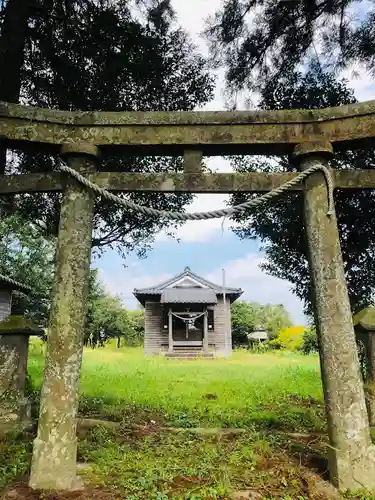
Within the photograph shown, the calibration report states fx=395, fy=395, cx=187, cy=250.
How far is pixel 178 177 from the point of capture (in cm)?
390

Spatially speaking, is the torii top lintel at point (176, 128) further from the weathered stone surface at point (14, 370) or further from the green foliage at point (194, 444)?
the green foliage at point (194, 444)

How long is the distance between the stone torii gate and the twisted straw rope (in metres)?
0.08

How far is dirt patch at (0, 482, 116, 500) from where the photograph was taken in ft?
10.1

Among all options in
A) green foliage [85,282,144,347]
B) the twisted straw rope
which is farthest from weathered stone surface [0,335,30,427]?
green foliage [85,282,144,347]

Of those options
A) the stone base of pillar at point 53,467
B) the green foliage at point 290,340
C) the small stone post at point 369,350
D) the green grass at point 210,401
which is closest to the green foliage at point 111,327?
the green foliage at point 290,340

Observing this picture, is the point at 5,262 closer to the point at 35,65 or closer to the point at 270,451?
the point at 35,65

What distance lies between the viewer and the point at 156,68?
23.2 ft

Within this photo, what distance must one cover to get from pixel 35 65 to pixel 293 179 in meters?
5.37

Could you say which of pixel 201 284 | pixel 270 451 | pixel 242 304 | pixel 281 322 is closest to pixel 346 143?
pixel 270 451

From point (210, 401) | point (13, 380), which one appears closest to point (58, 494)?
point (13, 380)

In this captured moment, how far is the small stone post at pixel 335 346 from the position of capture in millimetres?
3240

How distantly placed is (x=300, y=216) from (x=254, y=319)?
90.4ft

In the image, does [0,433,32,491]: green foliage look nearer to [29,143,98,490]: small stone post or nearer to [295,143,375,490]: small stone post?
[29,143,98,490]: small stone post

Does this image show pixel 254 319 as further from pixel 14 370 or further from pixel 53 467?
pixel 53 467
